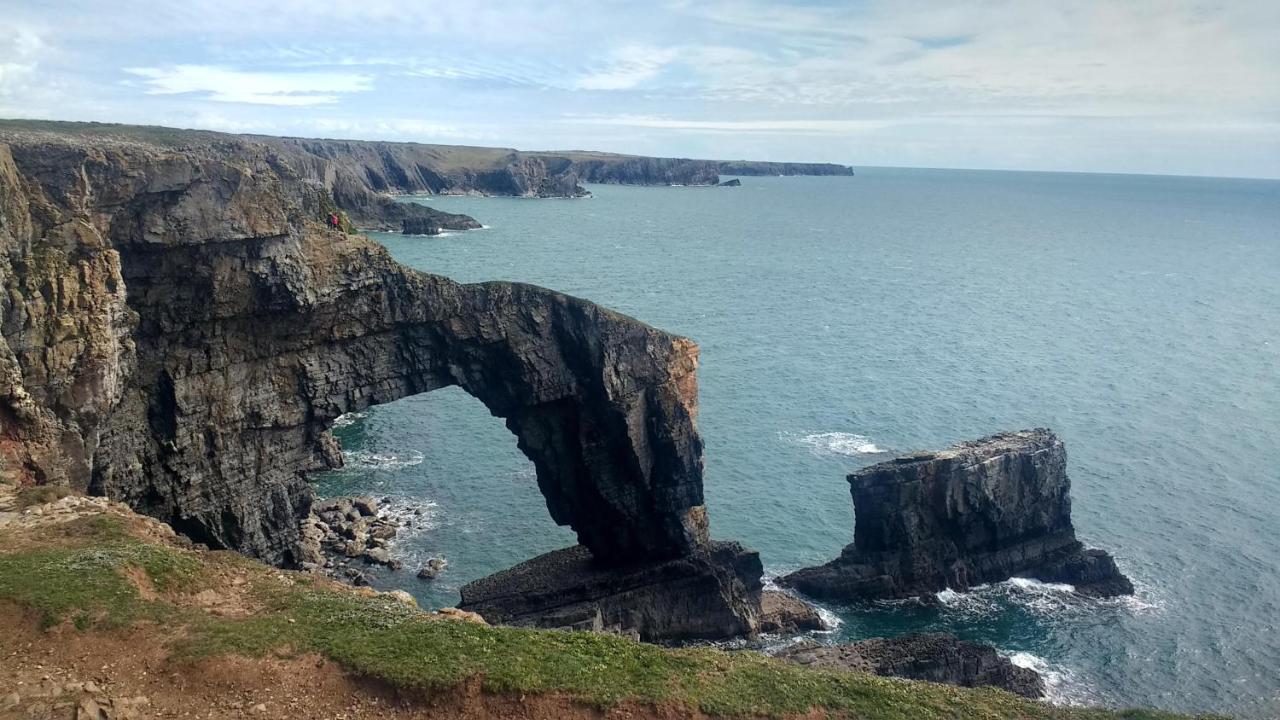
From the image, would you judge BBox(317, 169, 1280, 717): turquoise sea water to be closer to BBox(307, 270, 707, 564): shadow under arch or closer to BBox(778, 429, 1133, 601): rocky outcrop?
BBox(778, 429, 1133, 601): rocky outcrop

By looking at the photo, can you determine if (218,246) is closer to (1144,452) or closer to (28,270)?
(28,270)

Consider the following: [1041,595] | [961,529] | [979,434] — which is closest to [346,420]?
[961,529]

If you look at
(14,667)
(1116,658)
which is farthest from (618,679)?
(1116,658)

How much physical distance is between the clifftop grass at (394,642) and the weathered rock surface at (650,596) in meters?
15.6

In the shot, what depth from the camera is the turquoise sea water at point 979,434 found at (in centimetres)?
4628

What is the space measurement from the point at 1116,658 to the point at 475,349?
1386 inches

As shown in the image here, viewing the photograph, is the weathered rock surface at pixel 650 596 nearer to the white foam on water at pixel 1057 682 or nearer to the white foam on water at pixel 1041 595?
the white foam on water at pixel 1057 682

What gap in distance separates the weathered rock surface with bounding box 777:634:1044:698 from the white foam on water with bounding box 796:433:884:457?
25.8 m

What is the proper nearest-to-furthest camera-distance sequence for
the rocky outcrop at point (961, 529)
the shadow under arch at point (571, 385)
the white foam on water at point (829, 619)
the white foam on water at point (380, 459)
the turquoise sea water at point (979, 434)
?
the shadow under arch at point (571, 385) → the white foam on water at point (829, 619) → the turquoise sea water at point (979, 434) → the rocky outcrop at point (961, 529) → the white foam on water at point (380, 459)

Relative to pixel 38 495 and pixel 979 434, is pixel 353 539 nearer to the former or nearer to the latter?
pixel 38 495

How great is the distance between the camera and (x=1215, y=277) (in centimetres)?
14938

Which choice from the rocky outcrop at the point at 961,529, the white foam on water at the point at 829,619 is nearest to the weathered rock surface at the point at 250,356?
the white foam on water at the point at 829,619

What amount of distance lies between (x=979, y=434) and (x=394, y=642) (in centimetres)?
5758

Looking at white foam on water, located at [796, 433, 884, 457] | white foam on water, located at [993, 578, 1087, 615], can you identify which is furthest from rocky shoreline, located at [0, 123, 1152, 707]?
white foam on water, located at [796, 433, 884, 457]
